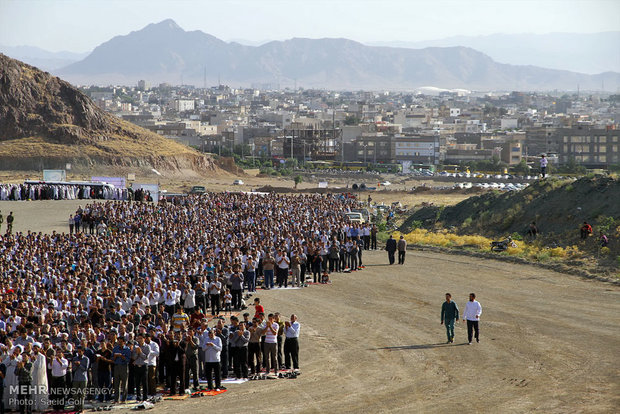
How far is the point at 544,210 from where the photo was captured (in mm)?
36531

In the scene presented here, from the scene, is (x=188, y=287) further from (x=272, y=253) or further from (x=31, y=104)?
(x=31, y=104)

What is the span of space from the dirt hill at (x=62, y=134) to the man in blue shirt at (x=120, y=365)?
83.8 meters

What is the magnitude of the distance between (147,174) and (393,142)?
208ft

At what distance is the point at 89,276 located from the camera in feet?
69.5

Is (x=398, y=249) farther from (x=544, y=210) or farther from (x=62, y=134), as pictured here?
(x=62, y=134)

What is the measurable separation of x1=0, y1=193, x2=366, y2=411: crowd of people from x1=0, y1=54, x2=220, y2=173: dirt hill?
6322cm

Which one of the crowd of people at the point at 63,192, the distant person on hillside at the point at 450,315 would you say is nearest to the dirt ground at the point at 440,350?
the distant person on hillside at the point at 450,315

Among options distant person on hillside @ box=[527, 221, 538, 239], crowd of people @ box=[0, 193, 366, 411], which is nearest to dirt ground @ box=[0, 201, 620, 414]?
crowd of people @ box=[0, 193, 366, 411]

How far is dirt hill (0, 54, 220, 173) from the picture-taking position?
9594 cm

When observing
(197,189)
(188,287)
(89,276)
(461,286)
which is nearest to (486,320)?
(461,286)

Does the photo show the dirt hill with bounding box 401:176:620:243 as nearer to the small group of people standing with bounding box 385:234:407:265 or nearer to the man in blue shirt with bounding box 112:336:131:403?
the small group of people standing with bounding box 385:234:407:265

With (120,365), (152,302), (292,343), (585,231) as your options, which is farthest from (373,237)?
(120,365)

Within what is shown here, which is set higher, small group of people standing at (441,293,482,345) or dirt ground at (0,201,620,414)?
small group of people standing at (441,293,482,345)

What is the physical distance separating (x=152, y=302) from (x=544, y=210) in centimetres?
2261
